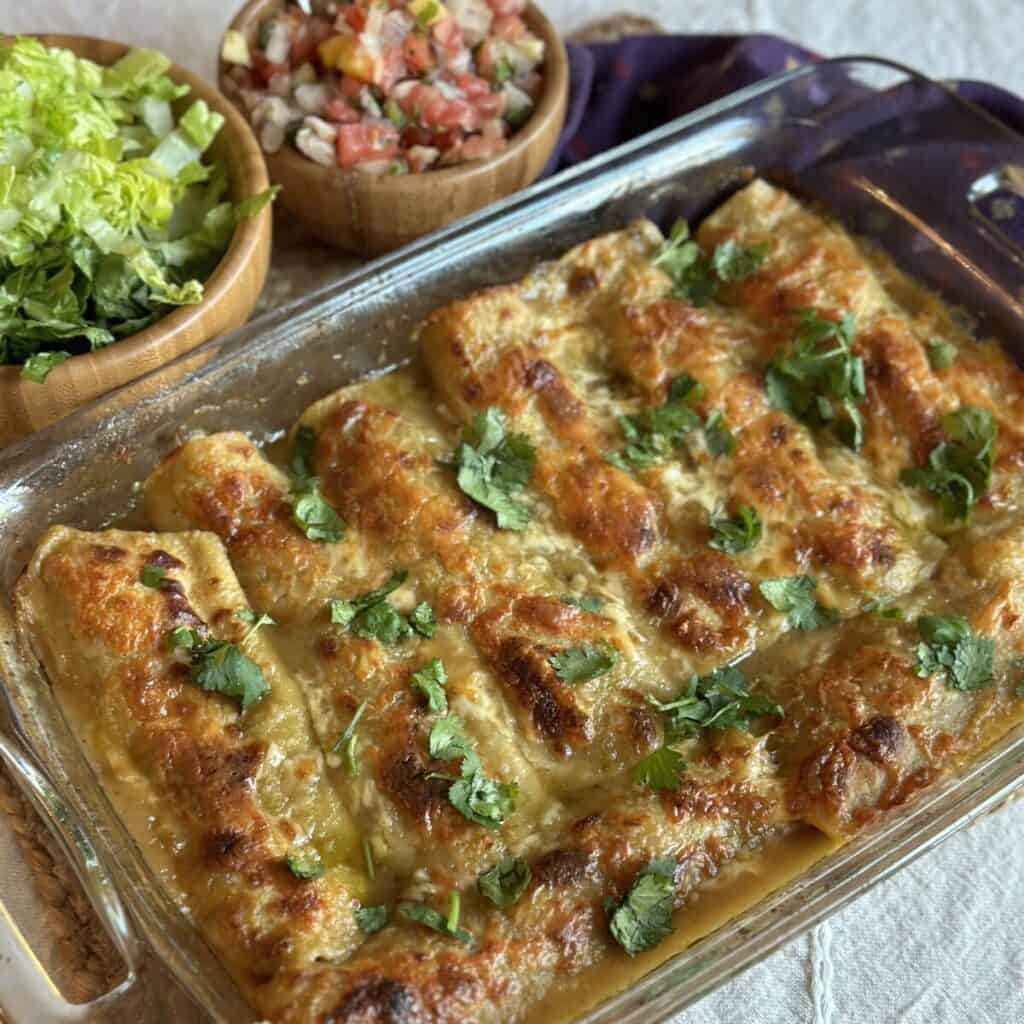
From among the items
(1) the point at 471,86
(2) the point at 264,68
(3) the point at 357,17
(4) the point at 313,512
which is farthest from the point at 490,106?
(4) the point at 313,512

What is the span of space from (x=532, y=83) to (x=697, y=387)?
1242mm

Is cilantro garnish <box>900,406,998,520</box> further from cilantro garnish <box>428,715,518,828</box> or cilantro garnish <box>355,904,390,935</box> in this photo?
cilantro garnish <box>355,904,390,935</box>

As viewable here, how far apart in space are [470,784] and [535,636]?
0.39 metres

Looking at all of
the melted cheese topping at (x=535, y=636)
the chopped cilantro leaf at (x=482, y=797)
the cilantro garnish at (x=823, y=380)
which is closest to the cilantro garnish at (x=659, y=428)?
the melted cheese topping at (x=535, y=636)

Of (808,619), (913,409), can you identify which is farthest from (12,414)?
(913,409)

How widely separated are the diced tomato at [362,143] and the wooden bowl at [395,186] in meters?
0.06

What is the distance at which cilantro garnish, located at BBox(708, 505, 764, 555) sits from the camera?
3201 mm

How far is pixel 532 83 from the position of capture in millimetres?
4094

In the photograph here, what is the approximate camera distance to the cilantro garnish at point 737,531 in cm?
320

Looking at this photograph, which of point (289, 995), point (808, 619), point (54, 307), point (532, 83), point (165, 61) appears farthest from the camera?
point (532, 83)

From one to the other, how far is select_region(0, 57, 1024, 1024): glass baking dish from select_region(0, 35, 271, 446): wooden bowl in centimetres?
15

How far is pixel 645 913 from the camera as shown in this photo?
8.60 feet

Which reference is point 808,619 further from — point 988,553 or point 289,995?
point 289,995

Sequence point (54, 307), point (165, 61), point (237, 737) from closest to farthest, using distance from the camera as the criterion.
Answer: point (237, 737)
point (54, 307)
point (165, 61)
